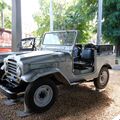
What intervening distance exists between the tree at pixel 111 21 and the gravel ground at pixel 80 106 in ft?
24.3

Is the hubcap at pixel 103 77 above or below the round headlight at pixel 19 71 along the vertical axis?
A: below

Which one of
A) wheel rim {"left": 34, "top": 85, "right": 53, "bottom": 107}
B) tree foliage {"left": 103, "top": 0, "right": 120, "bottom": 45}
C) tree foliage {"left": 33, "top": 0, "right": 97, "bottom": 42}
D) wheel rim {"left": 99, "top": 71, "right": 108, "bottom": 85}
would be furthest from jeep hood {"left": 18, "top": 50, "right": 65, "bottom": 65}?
tree foliage {"left": 103, "top": 0, "right": 120, "bottom": 45}

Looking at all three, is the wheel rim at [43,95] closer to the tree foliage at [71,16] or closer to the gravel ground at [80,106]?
the gravel ground at [80,106]

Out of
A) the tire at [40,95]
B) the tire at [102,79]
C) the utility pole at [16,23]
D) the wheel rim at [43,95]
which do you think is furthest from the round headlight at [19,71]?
the utility pole at [16,23]

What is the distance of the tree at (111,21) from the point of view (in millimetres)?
12836

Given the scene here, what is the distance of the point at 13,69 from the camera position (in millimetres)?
4668

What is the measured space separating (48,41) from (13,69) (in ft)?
4.62

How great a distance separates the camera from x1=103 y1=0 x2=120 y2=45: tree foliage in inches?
505

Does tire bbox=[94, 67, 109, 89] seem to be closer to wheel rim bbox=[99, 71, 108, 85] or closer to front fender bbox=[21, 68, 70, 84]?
wheel rim bbox=[99, 71, 108, 85]

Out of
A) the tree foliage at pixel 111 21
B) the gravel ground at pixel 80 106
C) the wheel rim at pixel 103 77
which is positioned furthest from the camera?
the tree foliage at pixel 111 21

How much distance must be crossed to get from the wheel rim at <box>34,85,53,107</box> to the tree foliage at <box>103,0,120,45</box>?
9.20 m

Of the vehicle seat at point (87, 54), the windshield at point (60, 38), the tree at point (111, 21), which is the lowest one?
the vehicle seat at point (87, 54)

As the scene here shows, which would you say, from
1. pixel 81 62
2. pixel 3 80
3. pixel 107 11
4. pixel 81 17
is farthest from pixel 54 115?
pixel 81 17

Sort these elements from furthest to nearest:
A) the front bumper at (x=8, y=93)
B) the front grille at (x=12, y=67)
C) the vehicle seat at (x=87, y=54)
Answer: the vehicle seat at (x=87, y=54), the front grille at (x=12, y=67), the front bumper at (x=8, y=93)
